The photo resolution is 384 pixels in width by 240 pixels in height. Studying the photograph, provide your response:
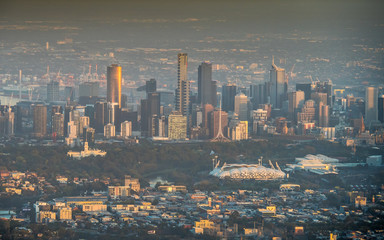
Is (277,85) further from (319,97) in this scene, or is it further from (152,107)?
(152,107)

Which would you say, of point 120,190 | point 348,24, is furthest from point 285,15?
point 120,190

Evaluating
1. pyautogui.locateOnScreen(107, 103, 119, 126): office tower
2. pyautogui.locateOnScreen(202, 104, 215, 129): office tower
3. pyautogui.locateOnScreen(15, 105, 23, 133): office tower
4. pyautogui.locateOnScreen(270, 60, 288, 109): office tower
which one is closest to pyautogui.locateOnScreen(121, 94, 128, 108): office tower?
pyautogui.locateOnScreen(107, 103, 119, 126): office tower

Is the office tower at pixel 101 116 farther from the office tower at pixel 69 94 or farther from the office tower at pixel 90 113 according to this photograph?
the office tower at pixel 69 94

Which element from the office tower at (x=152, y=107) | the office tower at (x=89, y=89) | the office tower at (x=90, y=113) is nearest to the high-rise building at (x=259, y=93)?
the office tower at (x=152, y=107)

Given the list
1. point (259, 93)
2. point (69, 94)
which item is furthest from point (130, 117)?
point (259, 93)

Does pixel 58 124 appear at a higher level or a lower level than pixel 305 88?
lower

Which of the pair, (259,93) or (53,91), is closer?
(259,93)

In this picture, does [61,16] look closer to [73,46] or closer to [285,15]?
[73,46]

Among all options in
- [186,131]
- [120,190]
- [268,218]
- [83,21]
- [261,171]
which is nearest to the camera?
[268,218]
